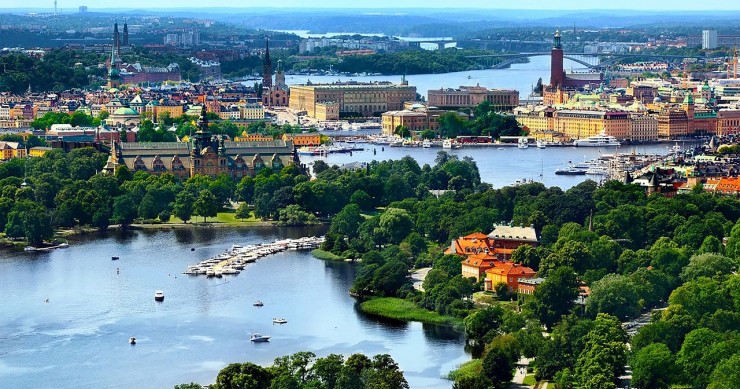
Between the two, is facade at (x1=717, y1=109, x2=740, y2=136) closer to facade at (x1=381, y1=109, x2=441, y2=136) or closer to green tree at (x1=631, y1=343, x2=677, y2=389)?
facade at (x1=381, y1=109, x2=441, y2=136)

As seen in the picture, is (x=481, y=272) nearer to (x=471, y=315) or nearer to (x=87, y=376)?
(x=471, y=315)

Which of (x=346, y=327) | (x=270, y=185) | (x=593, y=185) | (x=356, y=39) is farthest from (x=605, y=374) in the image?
(x=356, y=39)

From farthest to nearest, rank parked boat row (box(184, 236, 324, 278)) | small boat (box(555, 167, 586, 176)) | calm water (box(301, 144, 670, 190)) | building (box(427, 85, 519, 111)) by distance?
building (box(427, 85, 519, 111)), small boat (box(555, 167, 586, 176)), calm water (box(301, 144, 670, 190)), parked boat row (box(184, 236, 324, 278))

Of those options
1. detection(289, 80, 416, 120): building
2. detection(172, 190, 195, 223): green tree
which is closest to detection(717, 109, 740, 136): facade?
detection(289, 80, 416, 120): building

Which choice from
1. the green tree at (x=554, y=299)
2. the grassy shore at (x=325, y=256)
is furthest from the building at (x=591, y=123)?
the green tree at (x=554, y=299)

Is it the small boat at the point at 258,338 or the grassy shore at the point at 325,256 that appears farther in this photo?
the grassy shore at the point at 325,256

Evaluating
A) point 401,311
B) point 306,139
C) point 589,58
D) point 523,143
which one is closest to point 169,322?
point 401,311

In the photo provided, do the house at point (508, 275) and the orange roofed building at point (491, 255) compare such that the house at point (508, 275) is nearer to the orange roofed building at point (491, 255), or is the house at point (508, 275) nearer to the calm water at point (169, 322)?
the orange roofed building at point (491, 255)
